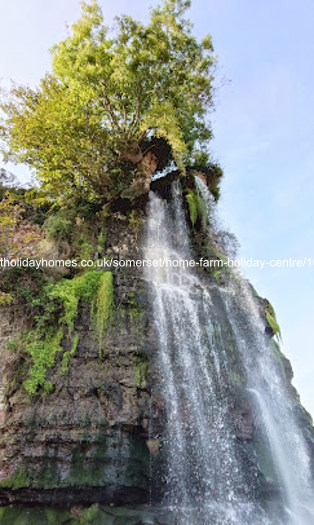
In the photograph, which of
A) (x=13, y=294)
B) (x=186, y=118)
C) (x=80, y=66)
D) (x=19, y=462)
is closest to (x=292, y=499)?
(x=19, y=462)

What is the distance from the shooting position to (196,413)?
7.22 meters

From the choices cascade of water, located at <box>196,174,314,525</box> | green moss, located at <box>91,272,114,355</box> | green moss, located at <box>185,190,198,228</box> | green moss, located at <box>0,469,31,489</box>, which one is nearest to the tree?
green moss, located at <box>185,190,198,228</box>

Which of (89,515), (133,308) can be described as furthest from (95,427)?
(133,308)

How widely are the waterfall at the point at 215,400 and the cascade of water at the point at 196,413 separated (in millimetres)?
18

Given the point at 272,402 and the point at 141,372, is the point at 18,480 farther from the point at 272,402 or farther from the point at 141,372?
the point at 272,402

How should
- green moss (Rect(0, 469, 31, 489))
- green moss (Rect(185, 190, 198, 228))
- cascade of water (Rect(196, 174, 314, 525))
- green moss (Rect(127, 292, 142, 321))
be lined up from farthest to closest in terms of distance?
green moss (Rect(185, 190, 198, 228))
green moss (Rect(127, 292, 142, 321))
cascade of water (Rect(196, 174, 314, 525))
green moss (Rect(0, 469, 31, 489))

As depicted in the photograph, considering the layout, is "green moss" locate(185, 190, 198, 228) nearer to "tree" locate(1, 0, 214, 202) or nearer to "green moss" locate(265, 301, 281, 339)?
"tree" locate(1, 0, 214, 202)

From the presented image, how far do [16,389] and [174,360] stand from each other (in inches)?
137

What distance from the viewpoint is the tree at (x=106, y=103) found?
34.9 feet

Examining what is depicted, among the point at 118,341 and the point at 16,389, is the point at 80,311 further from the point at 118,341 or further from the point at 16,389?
the point at 16,389

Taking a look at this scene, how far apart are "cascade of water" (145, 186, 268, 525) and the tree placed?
413 centimetres

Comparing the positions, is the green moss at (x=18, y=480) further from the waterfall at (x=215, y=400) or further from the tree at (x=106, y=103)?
the tree at (x=106, y=103)

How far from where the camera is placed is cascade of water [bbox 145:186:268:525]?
247 inches

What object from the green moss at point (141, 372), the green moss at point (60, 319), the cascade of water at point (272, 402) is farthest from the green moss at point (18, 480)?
the cascade of water at point (272, 402)
